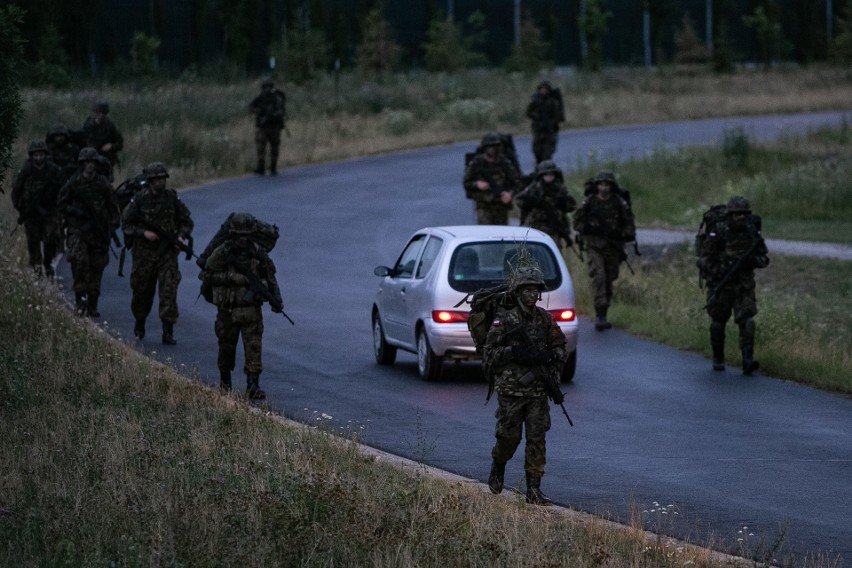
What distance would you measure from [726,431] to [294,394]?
169 inches

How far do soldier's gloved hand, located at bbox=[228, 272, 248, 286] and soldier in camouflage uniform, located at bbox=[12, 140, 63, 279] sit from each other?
303 inches

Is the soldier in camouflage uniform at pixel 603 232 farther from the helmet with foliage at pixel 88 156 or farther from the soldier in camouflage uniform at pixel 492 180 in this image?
the helmet with foliage at pixel 88 156

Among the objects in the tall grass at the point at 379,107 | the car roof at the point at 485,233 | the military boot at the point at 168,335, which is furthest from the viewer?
the tall grass at the point at 379,107

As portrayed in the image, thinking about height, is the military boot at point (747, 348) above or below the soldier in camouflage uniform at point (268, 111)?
below

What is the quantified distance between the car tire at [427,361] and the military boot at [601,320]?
15.3ft

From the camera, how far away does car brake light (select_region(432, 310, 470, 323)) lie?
1747 cm

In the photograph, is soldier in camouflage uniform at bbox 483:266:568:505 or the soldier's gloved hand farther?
the soldier's gloved hand

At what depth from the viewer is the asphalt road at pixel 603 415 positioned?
1175cm

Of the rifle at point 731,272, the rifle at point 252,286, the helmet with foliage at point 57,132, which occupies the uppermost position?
the helmet with foliage at point 57,132

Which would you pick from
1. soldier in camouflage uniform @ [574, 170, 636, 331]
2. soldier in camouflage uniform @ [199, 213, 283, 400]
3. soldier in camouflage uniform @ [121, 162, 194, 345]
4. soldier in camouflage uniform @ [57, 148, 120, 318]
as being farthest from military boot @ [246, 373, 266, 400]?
soldier in camouflage uniform @ [574, 170, 636, 331]

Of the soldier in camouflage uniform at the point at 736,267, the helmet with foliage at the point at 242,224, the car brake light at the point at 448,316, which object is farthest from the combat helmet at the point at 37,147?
the soldier in camouflage uniform at the point at 736,267

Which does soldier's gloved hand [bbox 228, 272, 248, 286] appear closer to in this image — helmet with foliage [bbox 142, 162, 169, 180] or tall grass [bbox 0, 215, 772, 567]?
tall grass [bbox 0, 215, 772, 567]

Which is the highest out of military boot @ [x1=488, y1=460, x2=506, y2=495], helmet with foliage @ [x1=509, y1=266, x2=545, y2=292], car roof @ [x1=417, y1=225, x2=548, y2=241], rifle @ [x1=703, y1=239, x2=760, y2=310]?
helmet with foliage @ [x1=509, y1=266, x2=545, y2=292]

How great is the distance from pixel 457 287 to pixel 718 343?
128 inches
